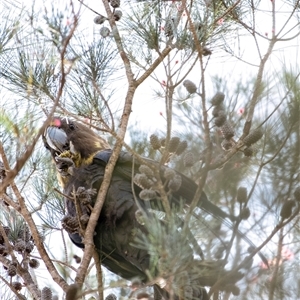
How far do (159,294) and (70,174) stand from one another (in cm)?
92

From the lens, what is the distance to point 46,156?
4547 millimetres

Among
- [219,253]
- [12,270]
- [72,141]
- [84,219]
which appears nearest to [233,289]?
[219,253]

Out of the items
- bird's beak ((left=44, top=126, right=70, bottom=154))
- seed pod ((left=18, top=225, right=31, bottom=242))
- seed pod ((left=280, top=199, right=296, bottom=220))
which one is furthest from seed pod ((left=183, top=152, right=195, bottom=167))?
bird's beak ((left=44, top=126, right=70, bottom=154))

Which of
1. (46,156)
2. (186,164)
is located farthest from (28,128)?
(46,156)

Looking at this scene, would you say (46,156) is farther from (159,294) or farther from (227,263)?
(227,263)

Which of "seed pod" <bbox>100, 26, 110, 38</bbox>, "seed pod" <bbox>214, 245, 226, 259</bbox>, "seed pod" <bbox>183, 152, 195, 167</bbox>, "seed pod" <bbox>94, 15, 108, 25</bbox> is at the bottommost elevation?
"seed pod" <bbox>214, 245, 226, 259</bbox>

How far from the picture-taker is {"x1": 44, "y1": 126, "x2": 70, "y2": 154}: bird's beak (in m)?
4.52

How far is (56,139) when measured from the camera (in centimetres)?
455

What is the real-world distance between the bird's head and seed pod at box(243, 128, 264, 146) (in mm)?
1594

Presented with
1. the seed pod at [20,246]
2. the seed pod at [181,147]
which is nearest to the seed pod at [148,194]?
the seed pod at [181,147]

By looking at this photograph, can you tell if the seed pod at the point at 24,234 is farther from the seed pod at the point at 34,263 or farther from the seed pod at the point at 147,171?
the seed pod at the point at 147,171

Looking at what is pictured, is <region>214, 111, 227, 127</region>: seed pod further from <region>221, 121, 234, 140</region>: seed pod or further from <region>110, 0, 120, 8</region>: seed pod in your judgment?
<region>110, 0, 120, 8</region>: seed pod

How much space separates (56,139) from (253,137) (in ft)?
5.86

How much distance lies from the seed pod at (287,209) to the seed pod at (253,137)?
1.34 ft
